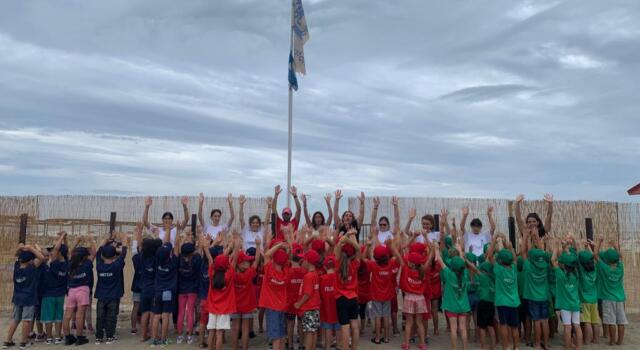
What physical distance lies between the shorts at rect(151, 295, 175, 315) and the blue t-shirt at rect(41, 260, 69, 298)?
5.40 feet

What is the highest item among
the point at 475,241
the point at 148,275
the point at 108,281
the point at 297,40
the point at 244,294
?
the point at 297,40

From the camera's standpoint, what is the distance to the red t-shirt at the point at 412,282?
7016 millimetres

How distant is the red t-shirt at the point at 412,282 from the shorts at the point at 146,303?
4.27m

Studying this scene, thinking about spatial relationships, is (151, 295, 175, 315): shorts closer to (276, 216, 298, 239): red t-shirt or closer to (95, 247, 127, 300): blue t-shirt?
(95, 247, 127, 300): blue t-shirt

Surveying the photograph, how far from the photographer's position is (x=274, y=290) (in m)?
6.34

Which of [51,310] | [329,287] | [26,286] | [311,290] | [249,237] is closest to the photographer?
[311,290]

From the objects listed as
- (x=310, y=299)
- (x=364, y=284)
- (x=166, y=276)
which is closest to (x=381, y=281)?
(x=364, y=284)

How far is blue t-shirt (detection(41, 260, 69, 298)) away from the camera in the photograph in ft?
23.8

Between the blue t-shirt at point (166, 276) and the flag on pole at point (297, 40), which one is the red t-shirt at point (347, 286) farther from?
the flag on pole at point (297, 40)

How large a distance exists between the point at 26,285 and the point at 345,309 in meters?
5.31

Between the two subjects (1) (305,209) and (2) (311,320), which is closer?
(2) (311,320)

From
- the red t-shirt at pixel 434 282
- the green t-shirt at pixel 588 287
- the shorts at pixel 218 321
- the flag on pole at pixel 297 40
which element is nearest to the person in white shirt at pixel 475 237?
the red t-shirt at pixel 434 282

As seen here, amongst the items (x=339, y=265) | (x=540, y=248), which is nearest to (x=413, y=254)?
(x=339, y=265)

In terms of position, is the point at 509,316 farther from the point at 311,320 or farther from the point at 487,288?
the point at 311,320
